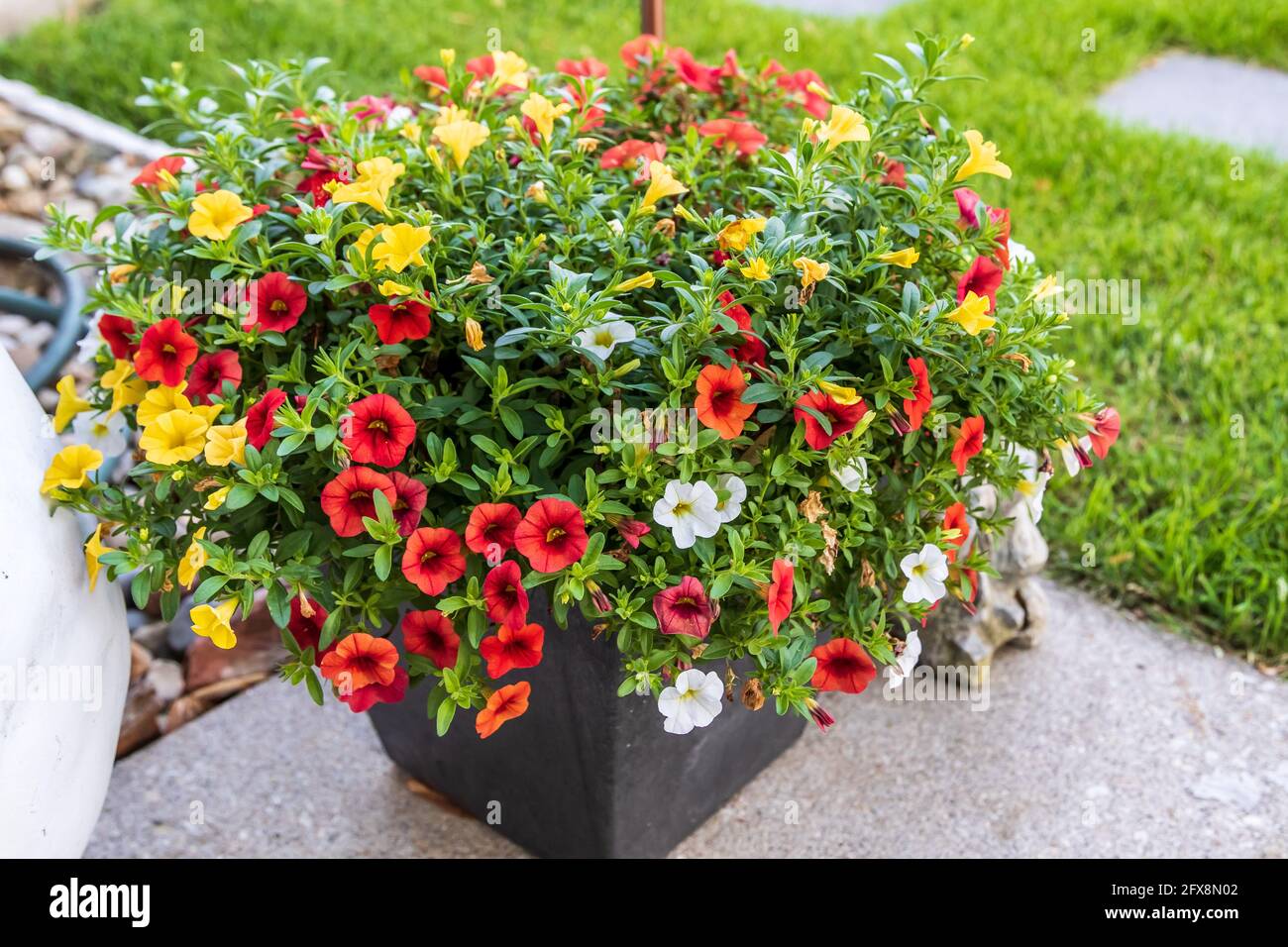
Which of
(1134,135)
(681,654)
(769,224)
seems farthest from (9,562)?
(1134,135)

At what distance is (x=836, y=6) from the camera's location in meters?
5.58

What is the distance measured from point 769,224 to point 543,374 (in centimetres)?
38

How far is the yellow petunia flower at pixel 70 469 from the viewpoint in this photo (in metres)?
1.69

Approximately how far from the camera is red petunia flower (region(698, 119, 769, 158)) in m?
2.00

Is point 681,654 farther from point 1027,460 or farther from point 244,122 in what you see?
point 244,122

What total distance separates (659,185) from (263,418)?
646 millimetres

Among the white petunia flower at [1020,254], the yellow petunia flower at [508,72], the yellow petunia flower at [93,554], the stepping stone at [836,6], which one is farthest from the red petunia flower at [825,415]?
the stepping stone at [836,6]

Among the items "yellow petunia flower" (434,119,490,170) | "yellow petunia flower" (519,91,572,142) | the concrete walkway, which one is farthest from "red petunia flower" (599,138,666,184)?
the concrete walkway

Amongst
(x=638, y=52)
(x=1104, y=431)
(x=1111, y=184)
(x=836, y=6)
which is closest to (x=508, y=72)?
(x=638, y=52)

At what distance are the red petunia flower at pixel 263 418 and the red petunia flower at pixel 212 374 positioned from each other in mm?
122

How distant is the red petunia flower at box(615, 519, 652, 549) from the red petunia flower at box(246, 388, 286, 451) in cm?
48

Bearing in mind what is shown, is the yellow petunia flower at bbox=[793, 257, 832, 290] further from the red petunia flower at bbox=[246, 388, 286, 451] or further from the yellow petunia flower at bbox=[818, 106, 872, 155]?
the red petunia flower at bbox=[246, 388, 286, 451]

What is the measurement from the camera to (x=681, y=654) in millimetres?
1602

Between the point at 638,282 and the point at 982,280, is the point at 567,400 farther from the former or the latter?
the point at 982,280
